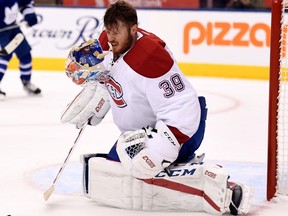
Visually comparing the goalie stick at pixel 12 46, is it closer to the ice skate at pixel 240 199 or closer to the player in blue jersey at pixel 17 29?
the player in blue jersey at pixel 17 29

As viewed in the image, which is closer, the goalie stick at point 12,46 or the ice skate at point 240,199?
the ice skate at point 240,199

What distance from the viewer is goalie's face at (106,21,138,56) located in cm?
288

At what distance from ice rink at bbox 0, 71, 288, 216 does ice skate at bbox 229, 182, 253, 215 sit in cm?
10

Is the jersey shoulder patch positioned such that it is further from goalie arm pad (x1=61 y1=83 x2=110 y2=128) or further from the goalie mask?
goalie arm pad (x1=61 y1=83 x2=110 y2=128)

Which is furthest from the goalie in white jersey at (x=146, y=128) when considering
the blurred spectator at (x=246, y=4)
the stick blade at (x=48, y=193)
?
the blurred spectator at (x=246, y=4)

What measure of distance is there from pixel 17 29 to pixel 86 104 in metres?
3.25

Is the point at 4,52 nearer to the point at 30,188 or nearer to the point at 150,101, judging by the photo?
the point at 30,188

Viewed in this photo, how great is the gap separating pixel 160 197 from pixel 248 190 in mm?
327

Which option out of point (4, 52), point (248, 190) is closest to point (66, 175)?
point (248, 190)

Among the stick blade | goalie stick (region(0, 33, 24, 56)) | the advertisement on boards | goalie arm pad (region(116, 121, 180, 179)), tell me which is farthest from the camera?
the advertisement on boards

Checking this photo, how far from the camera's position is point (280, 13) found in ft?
10.3

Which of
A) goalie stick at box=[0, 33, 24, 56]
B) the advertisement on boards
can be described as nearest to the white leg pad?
goalie stick at box=[0, 33, 24, 56]

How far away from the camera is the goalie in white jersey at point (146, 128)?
2.83m

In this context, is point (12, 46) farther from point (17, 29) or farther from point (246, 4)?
point (246, 4)
